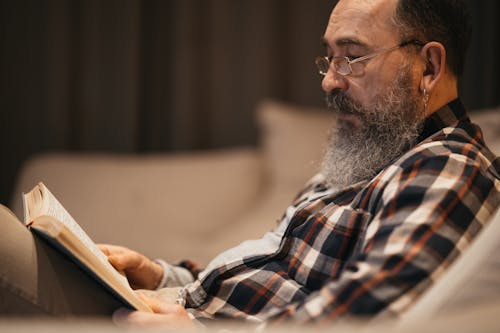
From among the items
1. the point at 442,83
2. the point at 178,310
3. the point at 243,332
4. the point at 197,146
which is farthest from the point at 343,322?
the point at 197,146

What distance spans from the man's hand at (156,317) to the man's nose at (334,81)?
0.53 m

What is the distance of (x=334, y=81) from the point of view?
3.82ft

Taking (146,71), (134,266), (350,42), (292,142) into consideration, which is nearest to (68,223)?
(134,266)

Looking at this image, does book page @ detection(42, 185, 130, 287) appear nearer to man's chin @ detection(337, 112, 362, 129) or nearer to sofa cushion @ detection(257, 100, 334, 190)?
man's chin @ detection(337, 112, 362, 129)

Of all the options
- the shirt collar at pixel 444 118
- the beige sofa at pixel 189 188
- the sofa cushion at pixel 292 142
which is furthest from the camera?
the sofa cushion at pixel 292 142

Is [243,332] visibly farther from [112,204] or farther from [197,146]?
[197,146]

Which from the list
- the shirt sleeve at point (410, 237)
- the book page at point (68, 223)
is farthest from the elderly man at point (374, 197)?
the book page at point (68, 223)

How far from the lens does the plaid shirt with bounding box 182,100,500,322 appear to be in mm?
761

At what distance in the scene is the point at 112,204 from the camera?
1967mm

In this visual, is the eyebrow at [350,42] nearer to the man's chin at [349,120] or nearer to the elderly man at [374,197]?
the elderly man at [374,197]

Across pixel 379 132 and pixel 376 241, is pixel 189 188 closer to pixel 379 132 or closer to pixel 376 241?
pixel 379 132

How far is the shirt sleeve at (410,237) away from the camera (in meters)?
0.75

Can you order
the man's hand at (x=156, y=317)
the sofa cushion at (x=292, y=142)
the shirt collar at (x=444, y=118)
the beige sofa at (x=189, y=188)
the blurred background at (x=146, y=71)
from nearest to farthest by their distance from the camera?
the man's hand at (x=156, y=317) < the shirt collar at (x=444, y=118) < the beige sofa at (x=189, y=188) < the sofa cushion at (x=292, y=142) < the blurred background at (x=146, y=71)

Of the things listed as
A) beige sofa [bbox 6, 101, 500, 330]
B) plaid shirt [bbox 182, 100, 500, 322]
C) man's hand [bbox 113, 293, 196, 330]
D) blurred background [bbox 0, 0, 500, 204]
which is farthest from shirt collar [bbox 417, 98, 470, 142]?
blurred background [bbox 0, 0, 500, 204]
